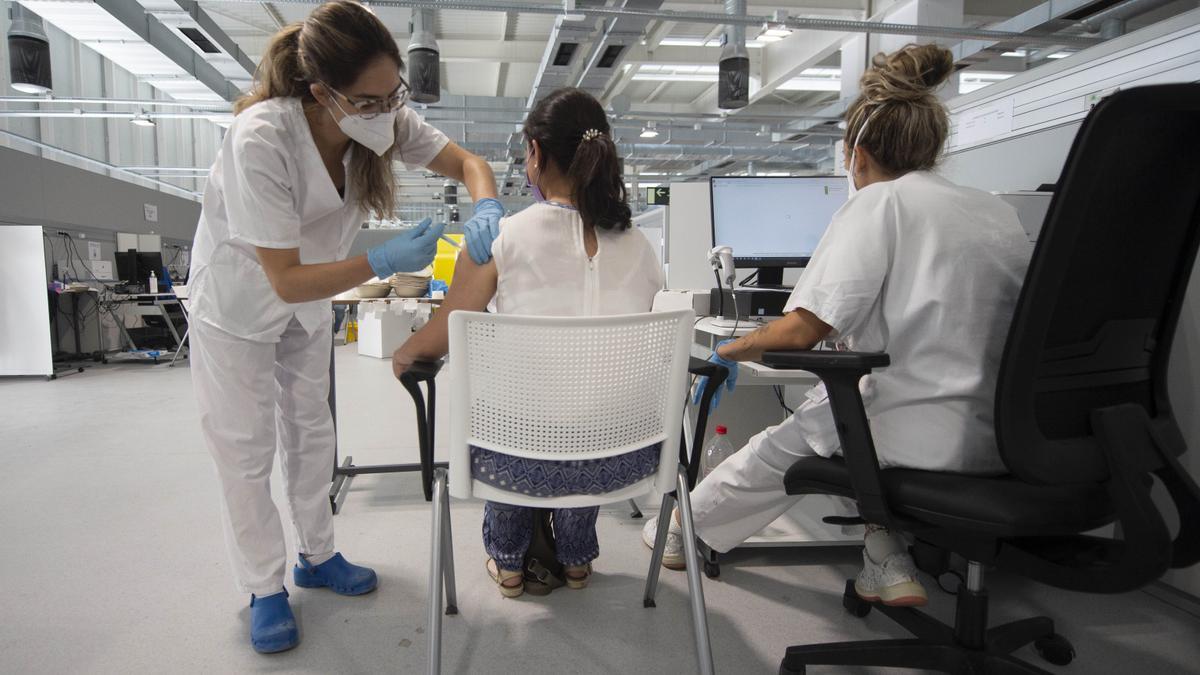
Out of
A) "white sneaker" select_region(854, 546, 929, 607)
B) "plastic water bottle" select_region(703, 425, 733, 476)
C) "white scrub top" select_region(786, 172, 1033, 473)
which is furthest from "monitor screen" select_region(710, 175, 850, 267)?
"white sneaker" select_region(854, 546, 929, 607)

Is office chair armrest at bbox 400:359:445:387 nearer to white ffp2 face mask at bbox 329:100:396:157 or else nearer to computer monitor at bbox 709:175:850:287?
white ffp2 face mask at bbox 329:100:396:157

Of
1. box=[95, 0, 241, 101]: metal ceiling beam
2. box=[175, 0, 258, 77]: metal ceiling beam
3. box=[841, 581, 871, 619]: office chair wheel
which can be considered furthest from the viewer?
box=[175, 0, 258, 77]: metal ceiling beam

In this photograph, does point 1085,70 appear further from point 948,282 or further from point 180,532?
point 180,532

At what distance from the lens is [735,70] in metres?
5.05

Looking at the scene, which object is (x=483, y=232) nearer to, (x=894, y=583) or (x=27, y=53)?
(x=894, y=583)

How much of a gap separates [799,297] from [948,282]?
0.81ft

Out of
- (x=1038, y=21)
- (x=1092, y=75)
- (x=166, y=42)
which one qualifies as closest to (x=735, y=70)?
(x=1038, y=21)

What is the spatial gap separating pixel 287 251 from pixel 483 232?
1.28 ft

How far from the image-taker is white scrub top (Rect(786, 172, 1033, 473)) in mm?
1095

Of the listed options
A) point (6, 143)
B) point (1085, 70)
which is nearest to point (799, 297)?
point (1085, 70)

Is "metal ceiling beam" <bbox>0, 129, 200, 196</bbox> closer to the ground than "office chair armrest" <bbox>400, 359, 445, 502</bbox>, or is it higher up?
higher up

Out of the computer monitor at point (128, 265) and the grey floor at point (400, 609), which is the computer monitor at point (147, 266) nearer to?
the computer monitor at point (128, 265)

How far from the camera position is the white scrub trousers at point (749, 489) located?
A: 4.74 ft

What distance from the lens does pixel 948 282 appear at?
1095 millimetres
